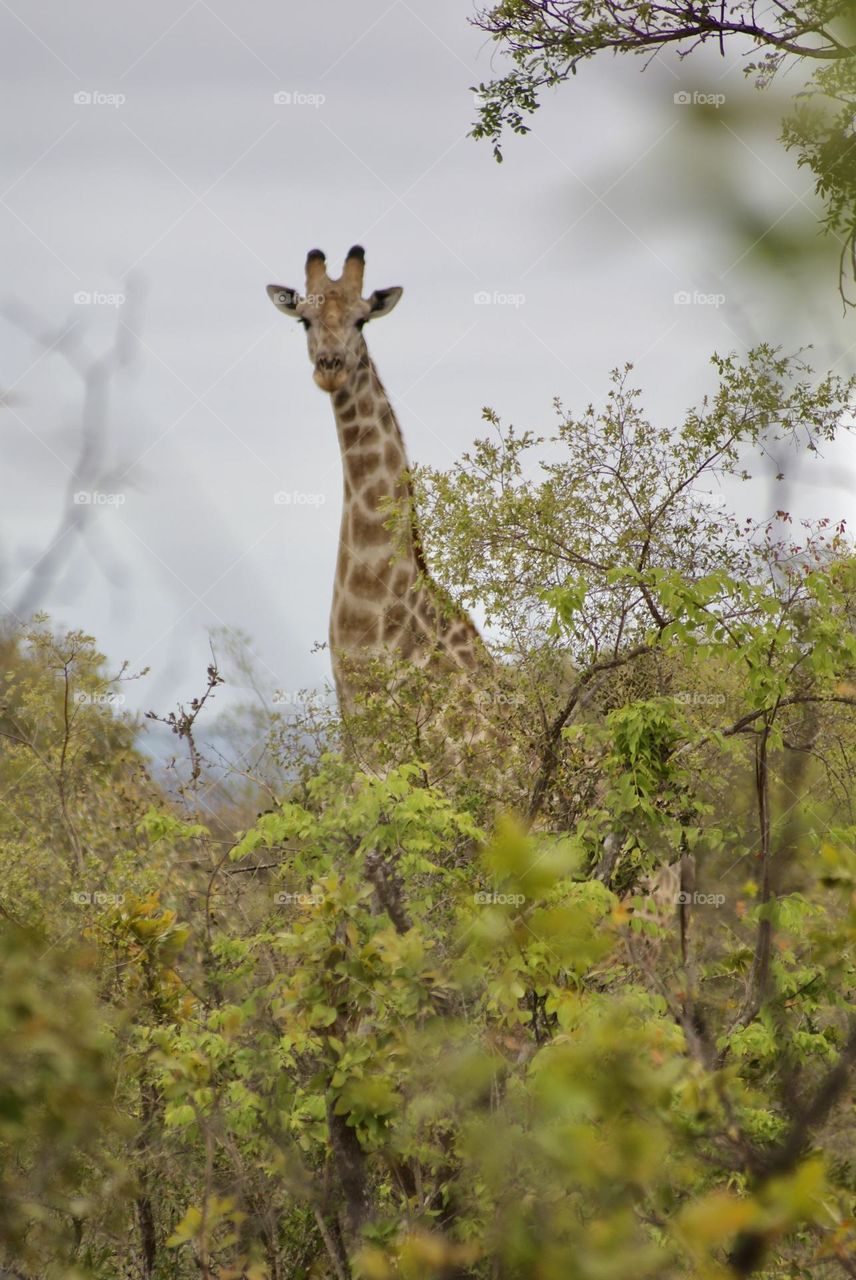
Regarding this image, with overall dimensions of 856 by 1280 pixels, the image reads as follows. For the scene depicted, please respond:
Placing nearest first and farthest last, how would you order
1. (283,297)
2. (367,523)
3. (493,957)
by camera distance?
(493,957), (283,297), (367,523)

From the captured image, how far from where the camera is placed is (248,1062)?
4605mm

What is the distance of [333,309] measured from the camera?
10203 mm

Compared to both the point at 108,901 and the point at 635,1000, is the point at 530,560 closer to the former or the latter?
the point at 108,901

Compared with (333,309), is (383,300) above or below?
above

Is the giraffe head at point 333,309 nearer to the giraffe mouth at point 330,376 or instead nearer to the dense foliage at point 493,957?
the giraffe mouth at point 330,376

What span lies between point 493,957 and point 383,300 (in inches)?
291

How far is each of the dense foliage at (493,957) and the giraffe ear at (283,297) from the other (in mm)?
2254

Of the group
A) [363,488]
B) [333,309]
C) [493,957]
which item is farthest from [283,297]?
[493,957]

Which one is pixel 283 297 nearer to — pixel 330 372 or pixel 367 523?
pixel 330 372

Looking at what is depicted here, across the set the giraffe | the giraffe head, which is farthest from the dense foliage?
the giraffe head

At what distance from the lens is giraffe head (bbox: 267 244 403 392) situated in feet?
33.5

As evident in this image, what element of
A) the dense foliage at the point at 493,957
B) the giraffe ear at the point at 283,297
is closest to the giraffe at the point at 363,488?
the giraffe ear at the point at 283,297

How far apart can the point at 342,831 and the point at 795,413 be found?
461 centimetres

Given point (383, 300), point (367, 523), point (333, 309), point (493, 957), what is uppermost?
point (383, 300)
